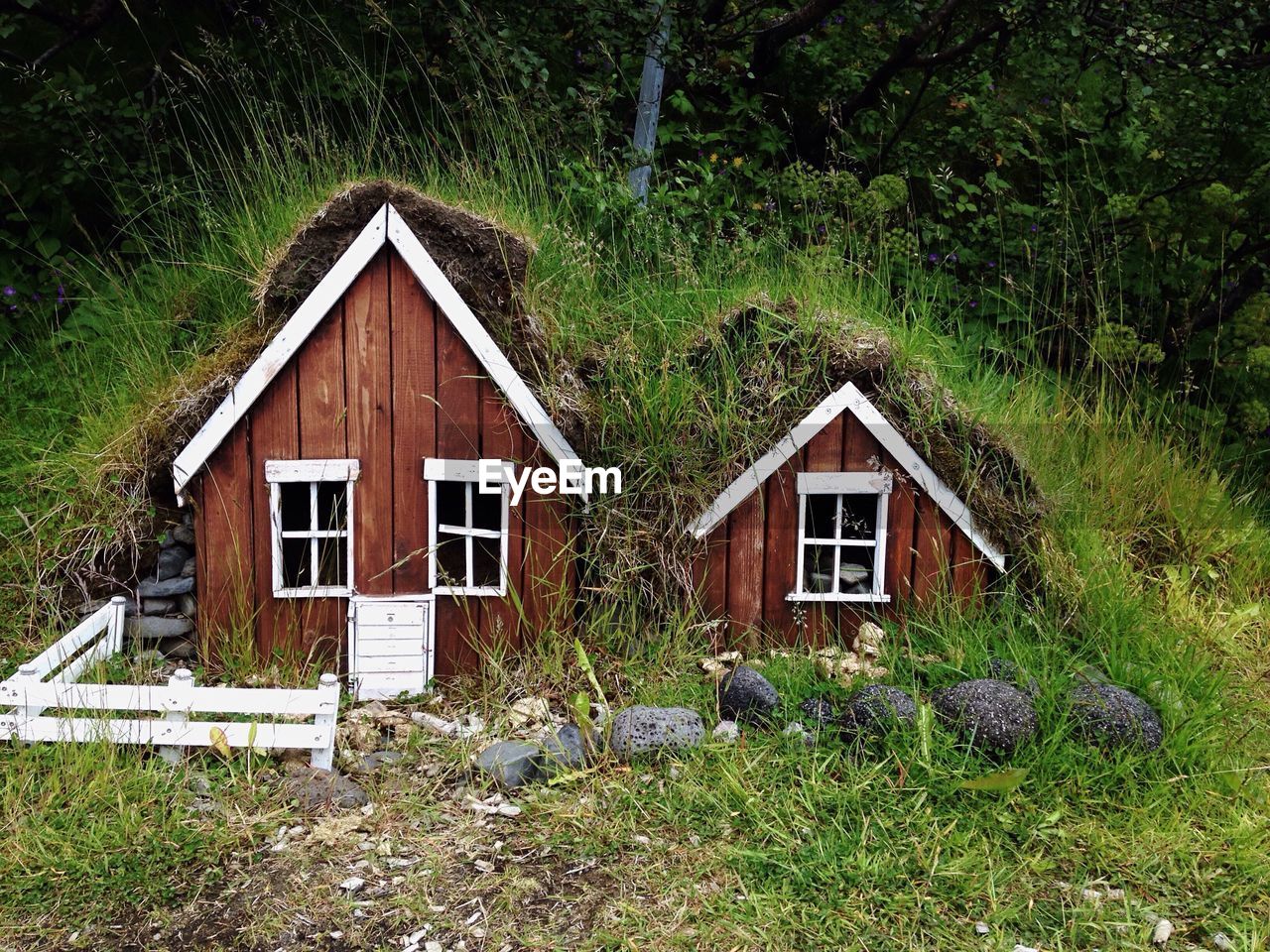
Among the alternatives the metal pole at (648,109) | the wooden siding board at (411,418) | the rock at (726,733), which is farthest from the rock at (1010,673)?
the metal pole at (648,109)

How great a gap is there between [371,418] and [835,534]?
2116 millimetres

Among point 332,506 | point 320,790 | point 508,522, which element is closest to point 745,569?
point 508,522

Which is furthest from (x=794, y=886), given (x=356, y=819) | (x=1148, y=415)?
(x=1148, y=415)

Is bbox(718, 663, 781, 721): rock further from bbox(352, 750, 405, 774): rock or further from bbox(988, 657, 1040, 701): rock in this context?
bbox(352, 750, 405, 774): rock

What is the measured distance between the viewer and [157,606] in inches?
180

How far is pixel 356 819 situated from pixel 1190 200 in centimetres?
589

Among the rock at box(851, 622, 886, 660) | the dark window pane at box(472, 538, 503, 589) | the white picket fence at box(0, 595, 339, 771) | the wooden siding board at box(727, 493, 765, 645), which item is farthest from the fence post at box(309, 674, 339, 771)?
the rock at box(851, 622, 886, 660)

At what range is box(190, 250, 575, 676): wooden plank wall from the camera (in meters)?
4.39

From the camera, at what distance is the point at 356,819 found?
382 cm

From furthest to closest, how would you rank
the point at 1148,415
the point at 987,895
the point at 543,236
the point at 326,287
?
the point at 1148,415, the point at 543,236, the point at 326,287, the point at 987,895

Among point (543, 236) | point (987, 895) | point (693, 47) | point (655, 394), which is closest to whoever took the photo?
point (987, 895)

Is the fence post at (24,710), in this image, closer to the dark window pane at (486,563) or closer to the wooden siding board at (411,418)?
the wooden siding board at (411,418)

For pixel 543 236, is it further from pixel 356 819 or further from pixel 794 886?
pixel 794 886

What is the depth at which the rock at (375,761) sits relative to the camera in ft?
13.4
